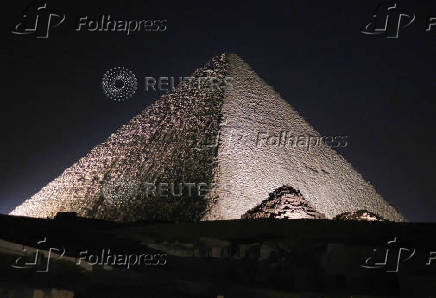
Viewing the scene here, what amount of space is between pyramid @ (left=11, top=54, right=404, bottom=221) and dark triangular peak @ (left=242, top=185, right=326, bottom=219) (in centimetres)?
166

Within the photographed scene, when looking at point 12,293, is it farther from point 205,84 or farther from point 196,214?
point 205,84

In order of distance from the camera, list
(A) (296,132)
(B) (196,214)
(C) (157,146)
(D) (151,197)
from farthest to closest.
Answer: (A) (296,132)
(C) (157,146)
(D) (151,197)
(B) (196,214)

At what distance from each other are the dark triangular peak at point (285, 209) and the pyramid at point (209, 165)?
65.2 inches

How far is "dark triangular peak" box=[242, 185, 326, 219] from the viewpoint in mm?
20047

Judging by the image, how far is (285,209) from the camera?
20.6m

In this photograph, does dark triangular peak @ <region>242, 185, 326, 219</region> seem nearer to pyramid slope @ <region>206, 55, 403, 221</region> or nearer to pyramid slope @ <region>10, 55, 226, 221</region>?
pyramid slope @ <region>206, 55, 403, 221</region>

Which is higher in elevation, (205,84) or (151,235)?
Answer: (205,84)

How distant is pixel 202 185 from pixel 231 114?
20.8ft

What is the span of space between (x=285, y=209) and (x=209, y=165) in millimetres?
5265

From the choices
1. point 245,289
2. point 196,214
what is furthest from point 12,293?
point 196,214

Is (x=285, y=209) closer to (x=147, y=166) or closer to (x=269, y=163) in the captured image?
(x=269, y=163)

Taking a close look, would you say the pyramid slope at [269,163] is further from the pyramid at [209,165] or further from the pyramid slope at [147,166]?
the pyramid slope at [147,166]

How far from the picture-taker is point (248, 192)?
943 inches

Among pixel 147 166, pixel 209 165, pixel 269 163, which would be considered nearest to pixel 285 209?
pixel 209 165
